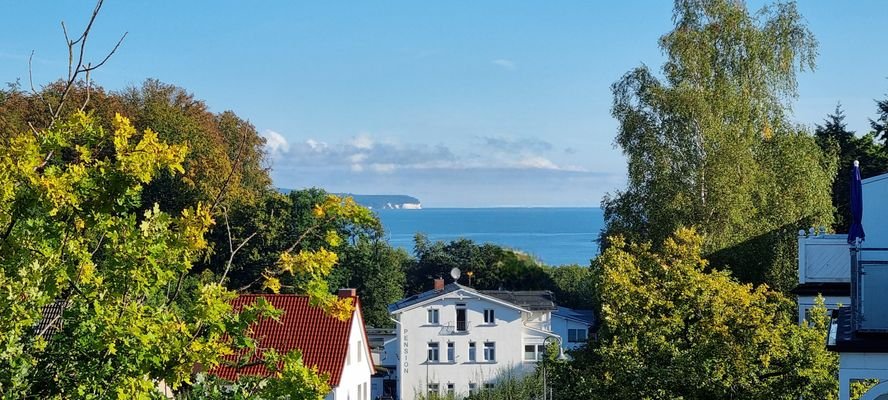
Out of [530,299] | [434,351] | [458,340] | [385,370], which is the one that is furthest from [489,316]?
[385,370]

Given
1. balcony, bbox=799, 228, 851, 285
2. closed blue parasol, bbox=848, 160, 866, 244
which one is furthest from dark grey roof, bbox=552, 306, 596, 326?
closed blue parasol, bbox=848, 160, 866, 244

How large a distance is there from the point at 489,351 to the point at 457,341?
5.86ft

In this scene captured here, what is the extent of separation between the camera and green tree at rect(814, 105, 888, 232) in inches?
1993

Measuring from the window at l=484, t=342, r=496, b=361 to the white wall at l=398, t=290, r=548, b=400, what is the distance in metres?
0.19

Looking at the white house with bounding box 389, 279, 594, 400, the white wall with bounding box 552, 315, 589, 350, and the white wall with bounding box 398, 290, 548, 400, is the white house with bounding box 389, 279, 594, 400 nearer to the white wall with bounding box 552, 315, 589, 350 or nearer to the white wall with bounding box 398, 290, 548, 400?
the white wall with bounding box 398, 290, 548, 400

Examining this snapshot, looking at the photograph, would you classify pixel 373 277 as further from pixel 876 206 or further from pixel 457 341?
pixel 876 206

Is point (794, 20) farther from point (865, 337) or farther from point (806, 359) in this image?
point (865, 337)

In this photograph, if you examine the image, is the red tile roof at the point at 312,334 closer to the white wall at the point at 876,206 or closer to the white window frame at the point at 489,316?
the white wall at the point at 876,206

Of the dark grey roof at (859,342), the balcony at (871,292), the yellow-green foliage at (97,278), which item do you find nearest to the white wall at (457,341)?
the balcony at (871,292)

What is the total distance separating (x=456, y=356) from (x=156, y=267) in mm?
51984

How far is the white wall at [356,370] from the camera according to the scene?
3475cm

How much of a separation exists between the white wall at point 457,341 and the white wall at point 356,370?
20.8 m

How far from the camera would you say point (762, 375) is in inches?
769

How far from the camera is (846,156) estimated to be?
56469 millimetres
